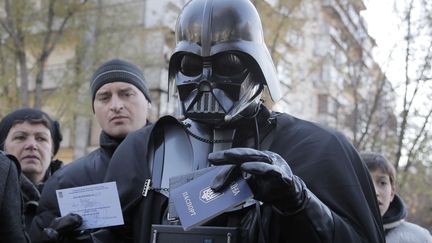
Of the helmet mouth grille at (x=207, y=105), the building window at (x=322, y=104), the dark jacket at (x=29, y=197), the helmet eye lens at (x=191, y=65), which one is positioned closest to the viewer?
the helmet mouth grille at (x=207, y=105)

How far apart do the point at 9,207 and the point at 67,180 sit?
0.77 metres

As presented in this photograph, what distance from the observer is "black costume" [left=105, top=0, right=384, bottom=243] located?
1.88 m

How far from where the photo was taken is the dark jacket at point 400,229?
352 cm

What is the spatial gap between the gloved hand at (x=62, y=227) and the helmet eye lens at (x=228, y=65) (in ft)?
3.10

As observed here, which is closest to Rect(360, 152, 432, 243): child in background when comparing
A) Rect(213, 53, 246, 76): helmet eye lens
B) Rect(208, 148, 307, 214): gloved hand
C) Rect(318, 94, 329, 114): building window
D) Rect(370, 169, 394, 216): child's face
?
Rect(370, 169, 394, 216): child's face

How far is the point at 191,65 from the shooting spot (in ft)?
6.97

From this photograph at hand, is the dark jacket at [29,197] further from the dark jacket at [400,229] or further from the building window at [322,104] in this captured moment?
the building window at [322,104]

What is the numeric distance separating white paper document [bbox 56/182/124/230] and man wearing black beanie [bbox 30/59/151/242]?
0.31 feet

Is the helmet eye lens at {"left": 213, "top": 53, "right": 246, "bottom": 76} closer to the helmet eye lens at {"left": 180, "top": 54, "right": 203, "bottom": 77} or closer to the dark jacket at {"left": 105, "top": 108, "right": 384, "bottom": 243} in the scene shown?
the helmet eye lens at {"left": 180, "top": 54, "right": 203, "bottom": 77}

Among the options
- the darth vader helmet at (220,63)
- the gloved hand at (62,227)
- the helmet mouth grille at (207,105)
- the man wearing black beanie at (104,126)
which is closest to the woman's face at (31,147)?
the man wearing black beanie at (104,126)

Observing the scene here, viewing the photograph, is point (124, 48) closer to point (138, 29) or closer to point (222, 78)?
point (138, 29)

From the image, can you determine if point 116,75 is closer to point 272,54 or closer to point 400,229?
point 400,229

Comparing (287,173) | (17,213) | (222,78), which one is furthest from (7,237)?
(287,173)

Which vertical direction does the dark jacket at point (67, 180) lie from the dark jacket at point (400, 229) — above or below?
above
